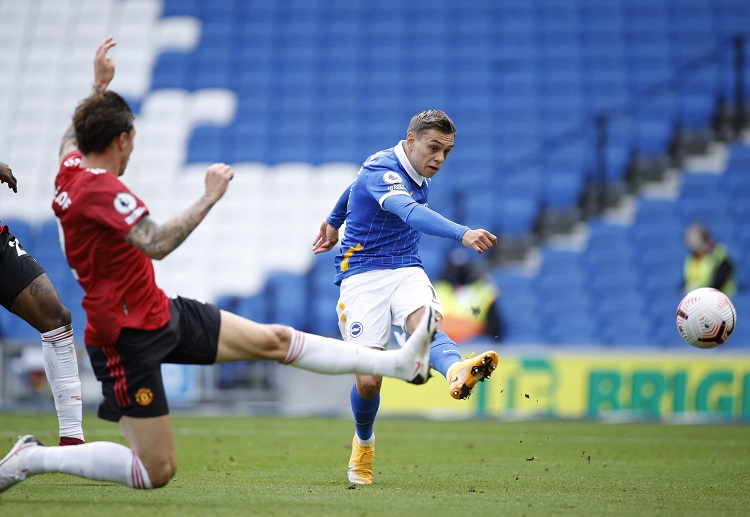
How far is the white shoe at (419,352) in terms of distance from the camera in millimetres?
5203

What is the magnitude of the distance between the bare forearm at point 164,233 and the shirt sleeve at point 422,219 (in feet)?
5.09

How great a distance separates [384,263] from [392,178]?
2.05ft

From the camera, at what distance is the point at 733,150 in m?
16.8

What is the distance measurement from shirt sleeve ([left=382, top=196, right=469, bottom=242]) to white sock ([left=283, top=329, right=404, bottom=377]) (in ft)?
2.81

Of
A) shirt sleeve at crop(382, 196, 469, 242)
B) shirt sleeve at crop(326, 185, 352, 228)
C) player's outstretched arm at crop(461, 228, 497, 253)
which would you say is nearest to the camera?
player's outstretched arm at crop(461, 228, 497, 253)

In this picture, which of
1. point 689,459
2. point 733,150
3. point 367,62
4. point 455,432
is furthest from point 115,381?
point 367,62

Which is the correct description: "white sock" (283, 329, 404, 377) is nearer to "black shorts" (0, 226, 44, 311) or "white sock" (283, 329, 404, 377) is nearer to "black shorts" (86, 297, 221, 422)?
"black shorts" (86, 297, 221, 422)

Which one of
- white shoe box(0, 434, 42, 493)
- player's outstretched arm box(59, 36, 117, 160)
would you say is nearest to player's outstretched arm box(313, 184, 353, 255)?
player's outstretched arm box(59, 36, 117, 160)

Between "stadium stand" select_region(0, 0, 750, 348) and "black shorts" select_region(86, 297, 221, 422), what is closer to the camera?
"black shorts" select_region(86, 297, 221, 422)

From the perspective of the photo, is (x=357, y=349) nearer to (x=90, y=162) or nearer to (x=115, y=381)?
(x=115, y=381)

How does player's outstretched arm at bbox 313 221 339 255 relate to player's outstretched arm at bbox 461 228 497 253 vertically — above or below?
above

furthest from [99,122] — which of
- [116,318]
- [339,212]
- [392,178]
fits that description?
[339,212]

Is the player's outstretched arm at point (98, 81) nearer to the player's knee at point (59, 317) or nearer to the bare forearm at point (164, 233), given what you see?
the bare forearm at point (164, 233)

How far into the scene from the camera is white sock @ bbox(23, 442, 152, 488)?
16.0 ft
